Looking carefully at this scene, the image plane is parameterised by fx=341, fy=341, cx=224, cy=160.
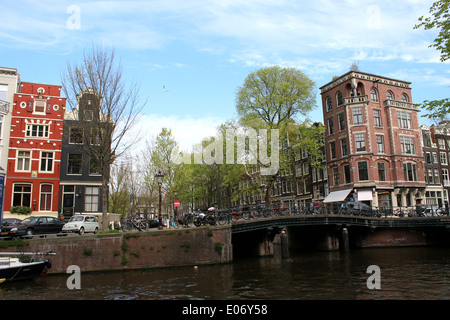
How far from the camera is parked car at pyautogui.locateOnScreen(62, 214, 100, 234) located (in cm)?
2300

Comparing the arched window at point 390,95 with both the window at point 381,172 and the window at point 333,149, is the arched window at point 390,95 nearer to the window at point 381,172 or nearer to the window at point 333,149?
the window at point 333,149

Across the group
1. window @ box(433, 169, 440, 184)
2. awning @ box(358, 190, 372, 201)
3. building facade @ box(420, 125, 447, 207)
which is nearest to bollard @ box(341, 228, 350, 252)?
awning @ box(358, 190, 372, 201)

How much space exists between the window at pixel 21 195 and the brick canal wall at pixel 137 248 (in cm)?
1504

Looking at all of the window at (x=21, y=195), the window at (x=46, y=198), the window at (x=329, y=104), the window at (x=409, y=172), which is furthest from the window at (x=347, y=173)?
the window at (x=21, y=195)

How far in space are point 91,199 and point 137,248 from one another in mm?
15837

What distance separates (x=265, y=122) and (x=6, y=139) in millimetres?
25447

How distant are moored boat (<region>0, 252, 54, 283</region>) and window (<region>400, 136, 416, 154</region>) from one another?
40684 millimetres

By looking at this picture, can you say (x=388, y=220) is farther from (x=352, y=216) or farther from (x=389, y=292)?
(x=389, y=292)

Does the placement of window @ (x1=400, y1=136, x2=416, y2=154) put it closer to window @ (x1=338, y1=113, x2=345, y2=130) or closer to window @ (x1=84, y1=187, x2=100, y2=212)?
window @ (x1=338, y1=113, x2=345, y2=130)

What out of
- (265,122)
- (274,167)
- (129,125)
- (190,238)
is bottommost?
(190,238)

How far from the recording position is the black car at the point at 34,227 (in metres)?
20.9
